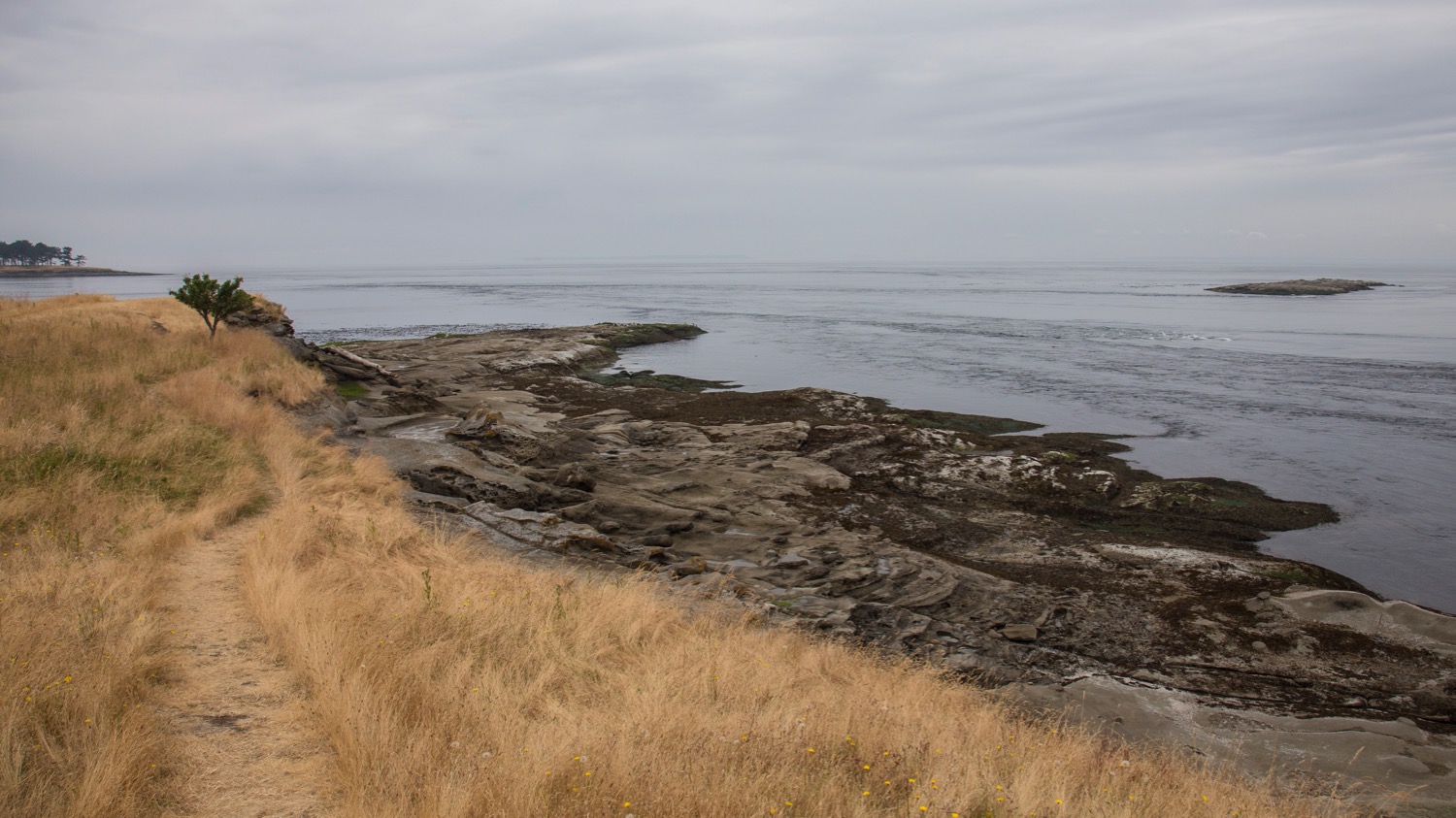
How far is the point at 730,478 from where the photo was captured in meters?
19.0

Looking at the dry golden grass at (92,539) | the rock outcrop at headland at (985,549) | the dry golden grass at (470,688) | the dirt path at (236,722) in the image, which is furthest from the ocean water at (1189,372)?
the dry golden grass at (92,539)

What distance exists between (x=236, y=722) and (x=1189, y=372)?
4247 centimetres

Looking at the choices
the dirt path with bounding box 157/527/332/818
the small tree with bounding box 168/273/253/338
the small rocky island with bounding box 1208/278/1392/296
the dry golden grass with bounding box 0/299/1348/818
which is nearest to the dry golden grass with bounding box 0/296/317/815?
the dry golden grass with bounding box 0/299/1348/818

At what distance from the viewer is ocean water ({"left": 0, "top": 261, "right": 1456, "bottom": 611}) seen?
19.2 m

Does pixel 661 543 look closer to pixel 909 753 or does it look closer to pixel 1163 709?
pixel 1163 709

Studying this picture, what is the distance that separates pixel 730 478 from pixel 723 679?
1179 cm

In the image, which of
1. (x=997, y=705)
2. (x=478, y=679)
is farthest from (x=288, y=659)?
(x=997, y=705)

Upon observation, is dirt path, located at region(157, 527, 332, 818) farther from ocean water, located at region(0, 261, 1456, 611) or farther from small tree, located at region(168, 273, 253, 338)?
small tree, located at region(168, 273, 253, 338)

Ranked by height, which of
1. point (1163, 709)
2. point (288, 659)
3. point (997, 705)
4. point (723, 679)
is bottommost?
point (1163, 709)

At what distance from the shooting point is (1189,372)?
128 ft

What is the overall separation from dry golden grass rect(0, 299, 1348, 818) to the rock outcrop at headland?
2159 mm

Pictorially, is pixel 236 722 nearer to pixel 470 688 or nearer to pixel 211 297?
pixel 470 688

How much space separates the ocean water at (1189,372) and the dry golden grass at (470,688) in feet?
40.1

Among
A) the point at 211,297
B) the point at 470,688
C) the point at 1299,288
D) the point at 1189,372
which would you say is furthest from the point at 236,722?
the point at 1299,288
